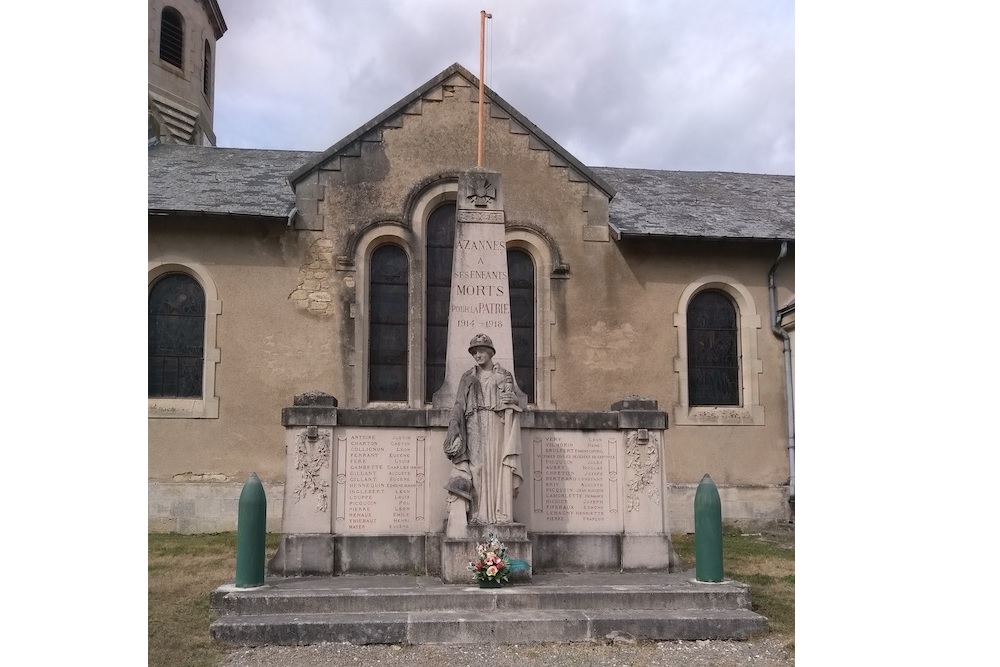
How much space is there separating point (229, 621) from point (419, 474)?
2.51 meters

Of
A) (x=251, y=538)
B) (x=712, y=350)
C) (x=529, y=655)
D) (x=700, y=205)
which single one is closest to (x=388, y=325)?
(x=712, y=350)

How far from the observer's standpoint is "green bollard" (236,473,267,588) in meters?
7.68

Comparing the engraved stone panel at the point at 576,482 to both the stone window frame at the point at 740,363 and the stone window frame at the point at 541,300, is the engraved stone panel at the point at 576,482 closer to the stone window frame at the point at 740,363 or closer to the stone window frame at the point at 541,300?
the stone window frame at the point at 541,300

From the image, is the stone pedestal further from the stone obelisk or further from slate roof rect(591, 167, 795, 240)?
slate roof rect(591, 167, 795, 240)

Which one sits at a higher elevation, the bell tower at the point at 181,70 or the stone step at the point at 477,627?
the bell tower at the point at 181,70

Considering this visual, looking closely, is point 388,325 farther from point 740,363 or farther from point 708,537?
point 708,537

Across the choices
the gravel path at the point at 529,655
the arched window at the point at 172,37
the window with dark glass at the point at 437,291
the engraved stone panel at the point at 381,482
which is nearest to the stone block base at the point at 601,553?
the engraved stone panel at the point at 381,482

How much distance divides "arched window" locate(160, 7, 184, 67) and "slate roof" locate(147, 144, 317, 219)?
157 inches

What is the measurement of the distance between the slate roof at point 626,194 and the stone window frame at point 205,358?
1.04m

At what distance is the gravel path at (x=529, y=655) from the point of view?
634 centimetres

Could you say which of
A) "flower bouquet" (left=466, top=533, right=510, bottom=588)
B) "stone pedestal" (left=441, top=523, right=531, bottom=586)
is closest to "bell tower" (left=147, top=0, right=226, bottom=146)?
"stone pedestal" (left=441, top=523, right=531, bottom=586)

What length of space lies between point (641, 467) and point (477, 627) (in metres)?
2.91

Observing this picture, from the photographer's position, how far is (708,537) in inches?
321

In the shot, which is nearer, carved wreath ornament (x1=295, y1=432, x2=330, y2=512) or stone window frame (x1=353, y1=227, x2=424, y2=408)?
carved wreath ornament (x1=295, y1=432, x2=330, y2=512)
